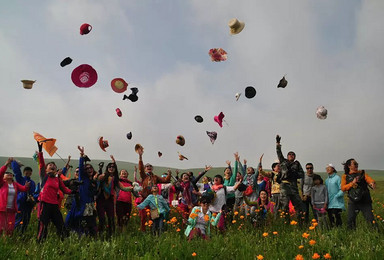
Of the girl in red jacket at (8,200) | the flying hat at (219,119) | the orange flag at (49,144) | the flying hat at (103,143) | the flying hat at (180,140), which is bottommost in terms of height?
the girl in red jacket at (8,200)

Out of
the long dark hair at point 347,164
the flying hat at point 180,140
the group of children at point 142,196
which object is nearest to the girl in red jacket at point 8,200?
the group of children at point 142,196

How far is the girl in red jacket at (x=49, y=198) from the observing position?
23.6 feet

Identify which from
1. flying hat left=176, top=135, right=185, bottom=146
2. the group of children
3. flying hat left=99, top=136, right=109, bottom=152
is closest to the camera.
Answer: the group of children

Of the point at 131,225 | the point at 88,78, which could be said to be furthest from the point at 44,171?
the point at 88,78

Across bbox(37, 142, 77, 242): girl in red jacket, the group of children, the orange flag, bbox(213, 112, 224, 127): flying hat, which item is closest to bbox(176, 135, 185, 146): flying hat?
bbox(213, 112, 224, 127): flying hat

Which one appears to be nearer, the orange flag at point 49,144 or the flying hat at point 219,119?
the orange flag at point 49,144

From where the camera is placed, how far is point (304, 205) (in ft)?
30.0

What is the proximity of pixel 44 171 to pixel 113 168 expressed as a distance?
176 cm

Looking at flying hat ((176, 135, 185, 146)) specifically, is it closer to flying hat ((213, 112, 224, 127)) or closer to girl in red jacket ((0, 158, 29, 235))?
flying hat ((213, 112, 224, 127))

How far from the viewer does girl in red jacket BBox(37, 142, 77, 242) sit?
23.6 ft

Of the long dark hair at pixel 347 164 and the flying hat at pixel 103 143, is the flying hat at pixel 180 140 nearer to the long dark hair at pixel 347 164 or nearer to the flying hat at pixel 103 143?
the flying hat at pixel 103 143

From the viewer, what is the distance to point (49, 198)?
7305 millimetres

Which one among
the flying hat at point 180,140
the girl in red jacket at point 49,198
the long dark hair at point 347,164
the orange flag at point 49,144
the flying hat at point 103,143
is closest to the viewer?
the girl in red jacket at point 49,198

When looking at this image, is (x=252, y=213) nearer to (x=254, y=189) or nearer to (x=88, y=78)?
(x=254, y=189)
